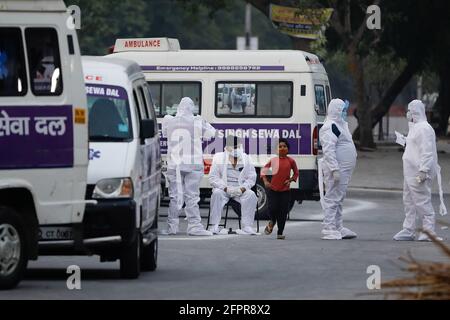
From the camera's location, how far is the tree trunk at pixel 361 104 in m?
43.9

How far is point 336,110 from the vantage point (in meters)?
21.7

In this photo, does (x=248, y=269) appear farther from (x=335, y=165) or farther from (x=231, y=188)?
(x=231, y=188)

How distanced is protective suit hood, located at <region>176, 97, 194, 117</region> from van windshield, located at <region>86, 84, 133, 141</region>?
6.26 m

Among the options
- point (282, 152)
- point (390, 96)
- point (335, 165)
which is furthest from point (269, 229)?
point (390, 96)

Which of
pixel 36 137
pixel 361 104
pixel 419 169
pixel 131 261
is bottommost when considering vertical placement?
pixel 361 104

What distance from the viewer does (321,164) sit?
2180cm

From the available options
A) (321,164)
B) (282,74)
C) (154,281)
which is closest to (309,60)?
(282,74)

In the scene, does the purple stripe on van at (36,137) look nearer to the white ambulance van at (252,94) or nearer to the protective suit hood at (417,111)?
the protective suit hood at (417,111)

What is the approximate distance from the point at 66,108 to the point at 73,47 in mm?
576

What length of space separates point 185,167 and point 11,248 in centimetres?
863

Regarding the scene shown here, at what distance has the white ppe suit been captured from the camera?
23031 mm

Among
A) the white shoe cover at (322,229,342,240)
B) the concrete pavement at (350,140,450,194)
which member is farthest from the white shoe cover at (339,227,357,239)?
the concrete pavement at (350,140,450,194)

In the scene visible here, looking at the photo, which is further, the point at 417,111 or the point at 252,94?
the point at 252,94
